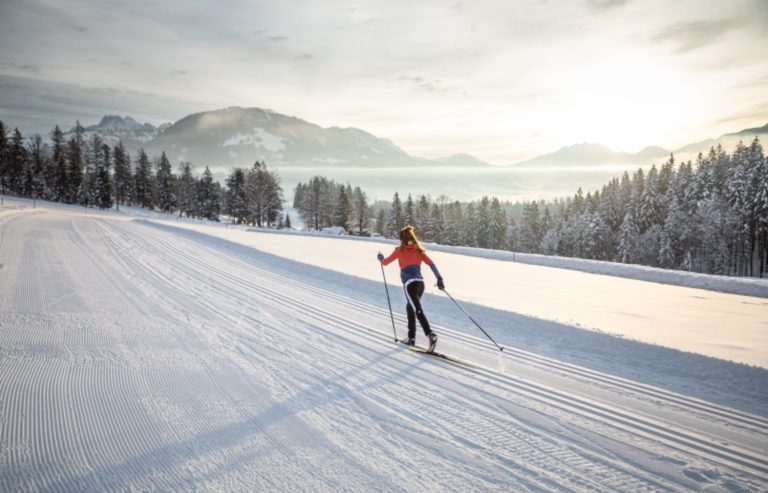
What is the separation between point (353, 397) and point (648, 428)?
3438mm

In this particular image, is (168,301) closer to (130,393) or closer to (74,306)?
(74,306)

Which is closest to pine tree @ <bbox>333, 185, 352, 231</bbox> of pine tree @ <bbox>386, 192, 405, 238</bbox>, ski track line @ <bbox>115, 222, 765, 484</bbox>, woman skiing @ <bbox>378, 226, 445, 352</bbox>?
pine tree @ <bbox>386, 192, 405, 238</bbox>

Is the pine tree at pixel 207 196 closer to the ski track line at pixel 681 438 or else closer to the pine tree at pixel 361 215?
the pine tree at pixel 361 215

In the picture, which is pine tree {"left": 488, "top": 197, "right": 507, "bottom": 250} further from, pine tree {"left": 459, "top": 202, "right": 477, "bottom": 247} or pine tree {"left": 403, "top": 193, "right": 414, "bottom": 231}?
pine tree {"left": 403, "top": 193, "right": 414, "bottom": 231}

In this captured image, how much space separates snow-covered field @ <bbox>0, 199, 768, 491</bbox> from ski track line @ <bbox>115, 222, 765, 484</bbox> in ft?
A: 0.08

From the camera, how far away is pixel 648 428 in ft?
13.5

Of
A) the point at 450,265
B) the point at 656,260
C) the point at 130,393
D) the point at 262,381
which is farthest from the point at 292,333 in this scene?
the point at 656,260

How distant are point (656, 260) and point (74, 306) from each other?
63924 mm

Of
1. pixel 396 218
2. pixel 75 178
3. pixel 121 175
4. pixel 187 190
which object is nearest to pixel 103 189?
pixel 75 178

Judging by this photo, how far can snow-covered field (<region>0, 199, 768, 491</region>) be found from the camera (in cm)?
325

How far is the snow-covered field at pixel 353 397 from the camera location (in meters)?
3.25

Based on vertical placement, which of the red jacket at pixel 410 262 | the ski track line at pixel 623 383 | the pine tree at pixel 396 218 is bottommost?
the ski track line at pixel 623 383

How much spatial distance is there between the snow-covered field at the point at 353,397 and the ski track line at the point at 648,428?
2 centimetres

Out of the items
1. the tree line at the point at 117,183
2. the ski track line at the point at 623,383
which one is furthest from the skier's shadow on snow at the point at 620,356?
the tree line at the point at 117,183
